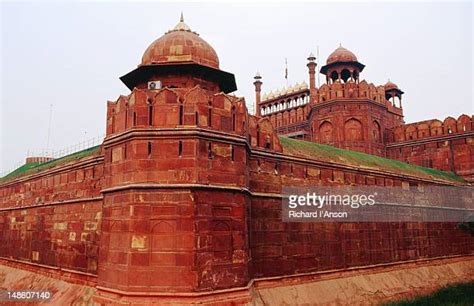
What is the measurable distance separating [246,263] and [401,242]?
981 centimetres

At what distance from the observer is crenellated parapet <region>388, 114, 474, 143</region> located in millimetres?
23250

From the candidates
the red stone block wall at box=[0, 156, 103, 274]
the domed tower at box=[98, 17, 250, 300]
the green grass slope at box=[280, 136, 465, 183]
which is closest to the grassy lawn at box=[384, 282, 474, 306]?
the green grass slope at box=[280, 136, 465, 183]

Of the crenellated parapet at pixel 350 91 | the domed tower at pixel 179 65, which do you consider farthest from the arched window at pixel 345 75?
the domed tower at pixel 179 65

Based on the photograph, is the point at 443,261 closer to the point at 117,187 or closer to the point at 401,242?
the point at 401,242

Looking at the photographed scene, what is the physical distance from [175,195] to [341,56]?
2105 centimetres

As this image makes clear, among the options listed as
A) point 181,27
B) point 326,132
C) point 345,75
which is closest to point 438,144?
point 326,132

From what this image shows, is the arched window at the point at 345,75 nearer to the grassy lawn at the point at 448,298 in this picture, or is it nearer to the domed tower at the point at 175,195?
the grassy lawn at the point at 448,298

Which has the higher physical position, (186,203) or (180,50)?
(180,50)

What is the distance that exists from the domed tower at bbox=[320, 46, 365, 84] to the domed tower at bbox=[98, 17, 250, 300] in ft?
60.4

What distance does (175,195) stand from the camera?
29.7 feet

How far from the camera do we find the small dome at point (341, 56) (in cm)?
2672

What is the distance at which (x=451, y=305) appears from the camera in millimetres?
13656

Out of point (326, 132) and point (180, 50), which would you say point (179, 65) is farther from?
point (326, 132)

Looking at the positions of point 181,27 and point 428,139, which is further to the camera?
point 428,139
